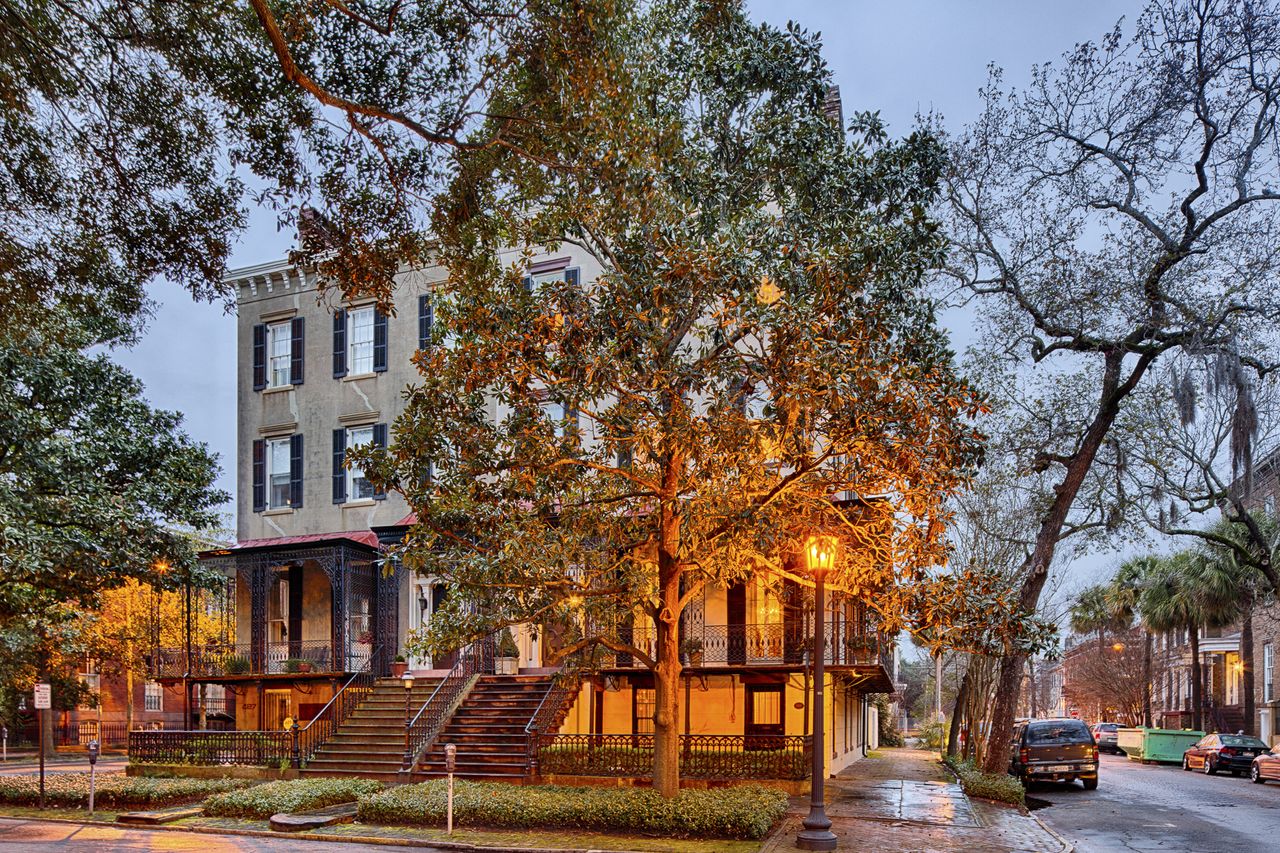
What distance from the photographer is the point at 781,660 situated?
24.3 m

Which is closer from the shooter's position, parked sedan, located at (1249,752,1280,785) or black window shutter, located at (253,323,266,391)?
parked sedan, located at (1249,752,1280,785)

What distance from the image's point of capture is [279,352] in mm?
31891

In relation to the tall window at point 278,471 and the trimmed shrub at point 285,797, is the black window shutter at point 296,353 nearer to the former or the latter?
the tall window at point 278,471

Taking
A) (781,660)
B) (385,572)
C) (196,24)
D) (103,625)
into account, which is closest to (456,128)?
(196,24)

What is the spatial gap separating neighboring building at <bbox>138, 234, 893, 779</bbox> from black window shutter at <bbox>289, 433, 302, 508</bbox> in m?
0.05

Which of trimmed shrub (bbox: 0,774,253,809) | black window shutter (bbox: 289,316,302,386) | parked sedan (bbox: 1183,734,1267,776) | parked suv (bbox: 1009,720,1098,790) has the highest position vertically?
black window shutter (bbox: 289,316,302,386)

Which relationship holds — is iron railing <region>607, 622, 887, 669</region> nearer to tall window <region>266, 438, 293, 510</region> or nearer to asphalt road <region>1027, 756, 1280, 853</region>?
asphalt road <region>1027, 756, 1280, 853</region>

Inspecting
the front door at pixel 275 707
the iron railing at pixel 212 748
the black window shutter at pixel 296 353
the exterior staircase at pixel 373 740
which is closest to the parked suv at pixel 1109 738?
the exterior staircase at pixel 373 740

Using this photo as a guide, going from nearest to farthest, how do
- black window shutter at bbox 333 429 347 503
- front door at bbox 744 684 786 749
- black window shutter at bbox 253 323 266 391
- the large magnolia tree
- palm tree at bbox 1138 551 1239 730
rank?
1. the large magnolia tree
2. front door at bbox 744 684 786 749
3. black window shutter at bbox 333 429 347 503
4. black window shutter at bbox 253 323 266 391
5. palm tree at bbox 1138 551 1239 730

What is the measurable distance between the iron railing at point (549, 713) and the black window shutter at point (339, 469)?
976 cm

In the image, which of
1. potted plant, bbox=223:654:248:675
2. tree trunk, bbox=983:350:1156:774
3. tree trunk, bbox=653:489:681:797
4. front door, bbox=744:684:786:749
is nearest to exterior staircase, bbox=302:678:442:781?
potted plant, bbox=223:654:248:675

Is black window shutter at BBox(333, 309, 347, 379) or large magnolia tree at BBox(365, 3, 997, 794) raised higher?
black window shutter at BBox(333, 309, 347, 379)

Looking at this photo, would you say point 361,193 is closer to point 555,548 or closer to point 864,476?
point 555,548

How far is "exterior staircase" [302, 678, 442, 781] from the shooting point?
2189 cm
